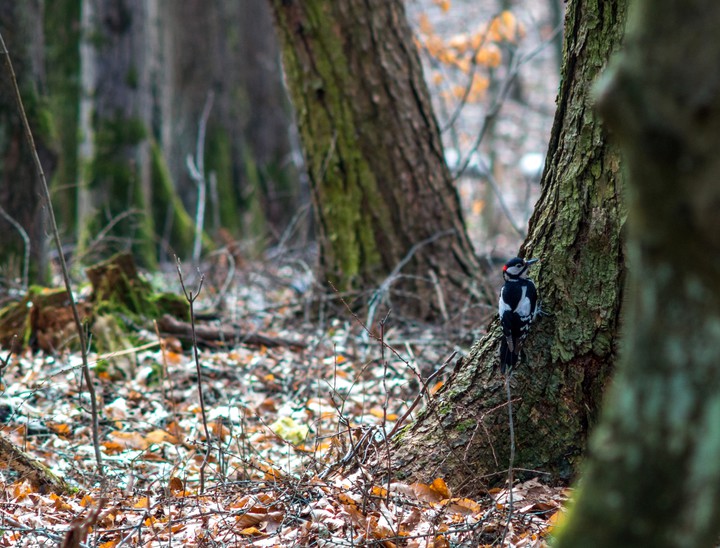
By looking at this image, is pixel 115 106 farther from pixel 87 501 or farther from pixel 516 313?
pixel 516 313

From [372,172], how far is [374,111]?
20.6 inches

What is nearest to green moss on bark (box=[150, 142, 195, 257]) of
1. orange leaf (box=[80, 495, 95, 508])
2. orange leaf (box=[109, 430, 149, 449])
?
orange leaf (box=[109, 430, 149, 449])

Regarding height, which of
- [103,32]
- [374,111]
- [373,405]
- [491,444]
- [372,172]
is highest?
[103,32]

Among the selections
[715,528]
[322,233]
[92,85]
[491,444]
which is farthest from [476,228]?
[715,528]

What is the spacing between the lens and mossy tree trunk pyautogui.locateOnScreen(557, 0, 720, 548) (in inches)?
56.3

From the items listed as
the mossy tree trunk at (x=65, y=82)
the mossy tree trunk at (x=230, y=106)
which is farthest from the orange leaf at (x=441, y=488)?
the mossy tree trunk at (x=230, y=106)

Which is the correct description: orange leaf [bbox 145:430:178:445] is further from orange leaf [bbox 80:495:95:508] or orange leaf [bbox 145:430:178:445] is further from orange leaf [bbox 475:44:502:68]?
orange leaf [bbox 475:44:502:68]

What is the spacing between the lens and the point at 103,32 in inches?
421

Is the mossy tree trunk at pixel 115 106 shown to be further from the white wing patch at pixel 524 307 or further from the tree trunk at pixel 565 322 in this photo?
the white wing patch at pixel 524 307

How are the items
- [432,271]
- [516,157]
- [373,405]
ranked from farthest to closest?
[516,157] → [432,271] → [373,405]

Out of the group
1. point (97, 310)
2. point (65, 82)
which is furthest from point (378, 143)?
point (65, 82)

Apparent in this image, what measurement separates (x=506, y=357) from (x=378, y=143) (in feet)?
11.9

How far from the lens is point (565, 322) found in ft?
10.9

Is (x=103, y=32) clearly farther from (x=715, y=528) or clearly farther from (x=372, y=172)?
(x=715, y=528)
